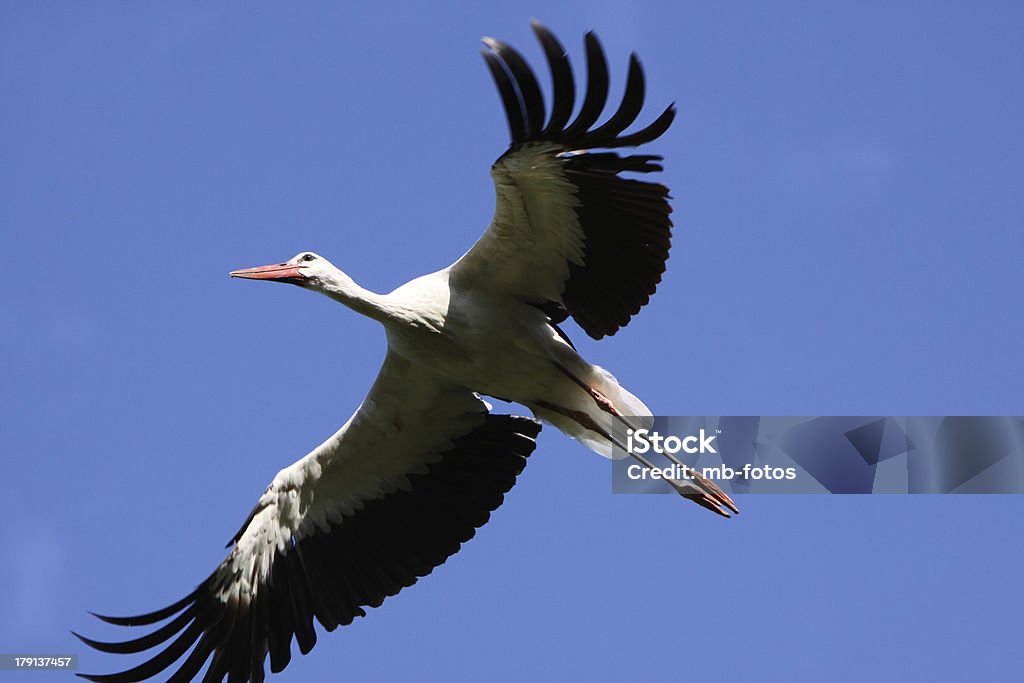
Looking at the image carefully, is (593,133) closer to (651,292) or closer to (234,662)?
(651,292)

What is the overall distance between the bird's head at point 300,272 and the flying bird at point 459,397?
0.01 metres

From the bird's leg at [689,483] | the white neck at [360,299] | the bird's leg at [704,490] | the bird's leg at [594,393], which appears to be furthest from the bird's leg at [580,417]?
the white neck at [360,299]

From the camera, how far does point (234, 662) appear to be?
1080 centimetres

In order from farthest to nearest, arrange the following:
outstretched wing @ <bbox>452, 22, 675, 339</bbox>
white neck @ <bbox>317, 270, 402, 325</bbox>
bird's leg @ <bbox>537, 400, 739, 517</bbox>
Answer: bird's leg @ <bbox>537, 400, 739, 517</bbox> < white neck @ <bbox>317, 270, 402, 325</bbox> < outstretched wing @ <bbox>452, 22, 675, 339</bbox>

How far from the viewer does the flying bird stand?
9.41 m

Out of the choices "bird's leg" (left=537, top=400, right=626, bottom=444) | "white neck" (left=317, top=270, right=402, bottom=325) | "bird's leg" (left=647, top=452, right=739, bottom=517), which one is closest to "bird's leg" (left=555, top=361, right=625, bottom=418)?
"bird's leg" (left=537, top=400, right=626, bottom=444)

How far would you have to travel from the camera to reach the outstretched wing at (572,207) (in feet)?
28.3

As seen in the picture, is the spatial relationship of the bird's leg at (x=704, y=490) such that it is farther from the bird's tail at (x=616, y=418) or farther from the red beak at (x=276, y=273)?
the red beak at (x=276, y=273)

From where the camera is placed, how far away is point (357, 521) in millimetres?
11250

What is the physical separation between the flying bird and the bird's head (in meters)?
0.01

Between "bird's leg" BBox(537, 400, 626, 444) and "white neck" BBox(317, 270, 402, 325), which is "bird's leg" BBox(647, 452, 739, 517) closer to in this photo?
"bird's leg" BBox(537, 400, 626, 444)

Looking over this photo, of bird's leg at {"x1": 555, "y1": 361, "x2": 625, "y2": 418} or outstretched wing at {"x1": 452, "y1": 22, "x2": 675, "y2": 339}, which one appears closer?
outstretched wing at {"x1": 452, "y1": 22, "x2": 675, "y2": 339}

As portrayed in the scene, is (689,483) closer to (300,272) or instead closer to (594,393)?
(594,393)

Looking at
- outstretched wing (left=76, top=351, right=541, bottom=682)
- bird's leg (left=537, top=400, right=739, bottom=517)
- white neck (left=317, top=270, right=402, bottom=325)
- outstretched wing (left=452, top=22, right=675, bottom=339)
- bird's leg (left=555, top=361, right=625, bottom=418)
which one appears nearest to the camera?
outstretched wing (left=452, top=22, right=675, bottom=339)
